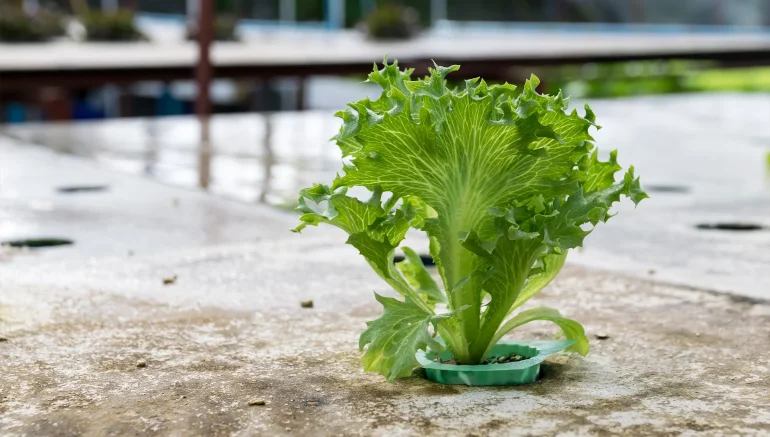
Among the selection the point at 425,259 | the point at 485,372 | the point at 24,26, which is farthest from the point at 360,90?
the point at 485,372

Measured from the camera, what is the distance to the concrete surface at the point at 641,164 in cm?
421

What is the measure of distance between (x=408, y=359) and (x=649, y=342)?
0.79m

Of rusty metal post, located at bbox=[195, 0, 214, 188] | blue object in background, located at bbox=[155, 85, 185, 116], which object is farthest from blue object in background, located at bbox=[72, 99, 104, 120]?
rusty metal post, located at bbox=[195, 0, 214, 188]

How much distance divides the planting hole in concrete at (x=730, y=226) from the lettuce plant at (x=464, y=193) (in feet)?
8.12

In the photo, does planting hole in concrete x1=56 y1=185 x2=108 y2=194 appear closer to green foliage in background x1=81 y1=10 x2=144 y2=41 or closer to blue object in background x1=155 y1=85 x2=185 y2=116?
blue object in background x1=155 y1=85 x2=185 y2=116

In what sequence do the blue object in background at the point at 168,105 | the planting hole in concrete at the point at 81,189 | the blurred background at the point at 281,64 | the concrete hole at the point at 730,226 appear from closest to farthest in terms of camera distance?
the concrete hole at the point at 730,226
the planting hole in concrete at the point at 81,189
the blurred background at the point at 281,64
the blue object in background at the point at 168,105

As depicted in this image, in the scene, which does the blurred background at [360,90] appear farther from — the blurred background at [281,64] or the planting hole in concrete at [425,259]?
the planting hole in concrete at [425,259]

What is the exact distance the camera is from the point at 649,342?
298 centimetres

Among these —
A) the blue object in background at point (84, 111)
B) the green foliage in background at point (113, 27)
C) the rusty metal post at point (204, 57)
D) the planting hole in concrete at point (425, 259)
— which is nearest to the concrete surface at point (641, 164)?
the planting hole in concrete at point (425, 259)

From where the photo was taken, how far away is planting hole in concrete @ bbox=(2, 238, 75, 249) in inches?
177

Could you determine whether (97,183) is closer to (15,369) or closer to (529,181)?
(15,369)

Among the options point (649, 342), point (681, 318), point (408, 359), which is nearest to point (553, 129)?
point (408, 359)

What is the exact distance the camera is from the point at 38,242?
456cm

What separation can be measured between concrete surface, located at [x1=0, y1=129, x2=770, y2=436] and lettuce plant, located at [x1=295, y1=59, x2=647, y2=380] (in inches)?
6.4
